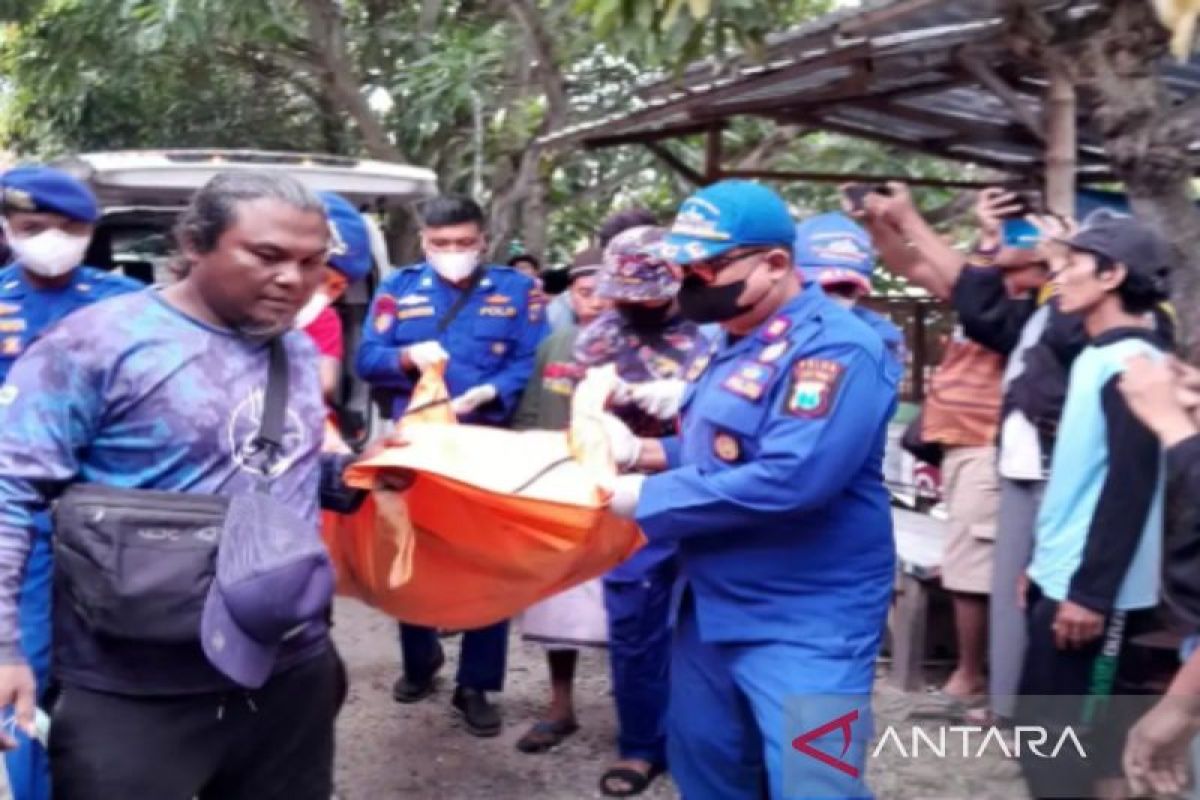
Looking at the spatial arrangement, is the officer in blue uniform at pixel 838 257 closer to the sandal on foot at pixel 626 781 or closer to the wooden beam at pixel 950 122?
the sandal on foot at pixel 626 781

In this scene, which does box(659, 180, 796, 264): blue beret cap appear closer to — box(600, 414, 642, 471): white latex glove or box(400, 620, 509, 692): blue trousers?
box(600, 414, 642, 471): white latex glove

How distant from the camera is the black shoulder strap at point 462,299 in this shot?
5.10 metres

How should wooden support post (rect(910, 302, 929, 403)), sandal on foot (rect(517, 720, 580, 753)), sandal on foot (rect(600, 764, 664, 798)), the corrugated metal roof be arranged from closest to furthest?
sandal on foot (rect(600, 764, 664, 798))
sandal on foot (rect(517, 720, 580, 753))
the corrugated metal roof
wooden support post (rect(910, 302, 929, 403))

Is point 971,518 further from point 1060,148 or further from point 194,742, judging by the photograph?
point 194,742

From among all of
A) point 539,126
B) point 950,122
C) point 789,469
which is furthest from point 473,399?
point 539,126

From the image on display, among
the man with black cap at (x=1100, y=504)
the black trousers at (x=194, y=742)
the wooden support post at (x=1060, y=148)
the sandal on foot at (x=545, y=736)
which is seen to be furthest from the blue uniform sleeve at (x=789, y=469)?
the wooden support post at (x=1060, y=148)

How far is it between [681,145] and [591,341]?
775 centimetres

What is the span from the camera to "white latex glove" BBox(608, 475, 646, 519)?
10.2ft

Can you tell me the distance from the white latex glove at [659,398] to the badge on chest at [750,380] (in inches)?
35.2

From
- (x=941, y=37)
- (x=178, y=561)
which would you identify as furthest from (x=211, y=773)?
(x=941, y=37)

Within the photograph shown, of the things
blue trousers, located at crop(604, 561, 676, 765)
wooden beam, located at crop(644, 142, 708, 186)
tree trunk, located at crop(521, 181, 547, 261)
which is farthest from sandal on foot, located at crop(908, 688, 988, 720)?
tree trunk, located at crop(521, 181, 547, 261)

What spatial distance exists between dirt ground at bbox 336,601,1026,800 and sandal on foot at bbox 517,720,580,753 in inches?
1.2

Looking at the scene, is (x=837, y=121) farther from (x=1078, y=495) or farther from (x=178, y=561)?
(x=178, y=561)

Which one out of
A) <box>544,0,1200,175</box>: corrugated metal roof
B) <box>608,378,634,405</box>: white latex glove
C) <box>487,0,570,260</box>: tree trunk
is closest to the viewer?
<box>608,378,634,405</box>: white latex glove
